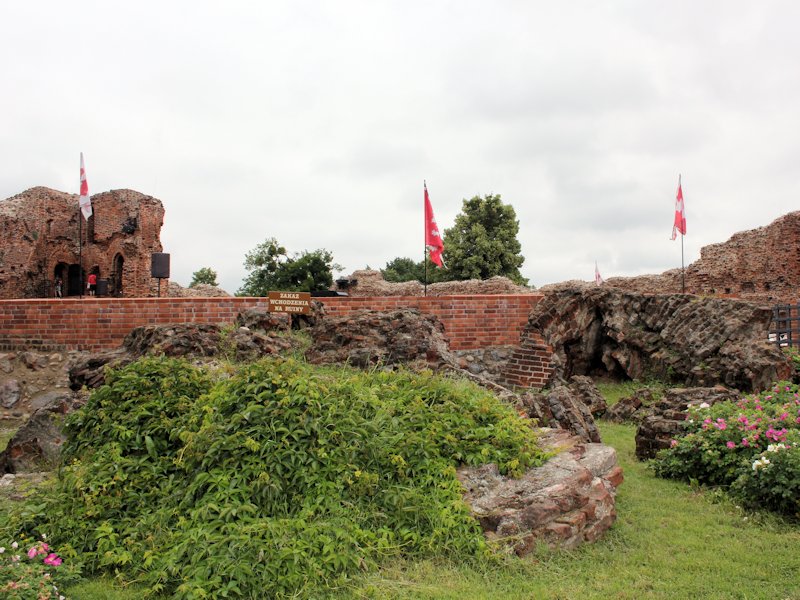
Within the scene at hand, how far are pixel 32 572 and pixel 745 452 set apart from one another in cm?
551

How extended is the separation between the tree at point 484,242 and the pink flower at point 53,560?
26165 mm

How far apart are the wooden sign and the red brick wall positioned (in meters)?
1.56

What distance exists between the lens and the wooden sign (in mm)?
9336

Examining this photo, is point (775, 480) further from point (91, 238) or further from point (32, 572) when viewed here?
point (91, 238)

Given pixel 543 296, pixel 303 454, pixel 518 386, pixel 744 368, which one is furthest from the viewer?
pixel 543 296

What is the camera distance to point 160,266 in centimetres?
1401

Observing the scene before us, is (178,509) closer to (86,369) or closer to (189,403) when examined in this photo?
(189,403)

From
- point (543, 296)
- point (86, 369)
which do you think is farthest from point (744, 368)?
point (86, 369)

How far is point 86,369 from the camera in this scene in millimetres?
8641

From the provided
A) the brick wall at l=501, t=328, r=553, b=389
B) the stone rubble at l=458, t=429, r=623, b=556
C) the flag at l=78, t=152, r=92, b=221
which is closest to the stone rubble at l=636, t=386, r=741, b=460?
the stone rubble at l=458, t=429, r=623, b=556

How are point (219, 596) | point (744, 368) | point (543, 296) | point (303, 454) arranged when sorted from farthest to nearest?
point (543, 296) < point (744, 368) < point (303, 454) < point (219, 596)

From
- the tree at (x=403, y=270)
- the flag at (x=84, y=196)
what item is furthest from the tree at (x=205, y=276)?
the flag at (x=84, y=196)

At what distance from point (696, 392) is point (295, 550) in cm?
637

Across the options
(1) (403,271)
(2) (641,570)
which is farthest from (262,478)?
(1) (403,271)
